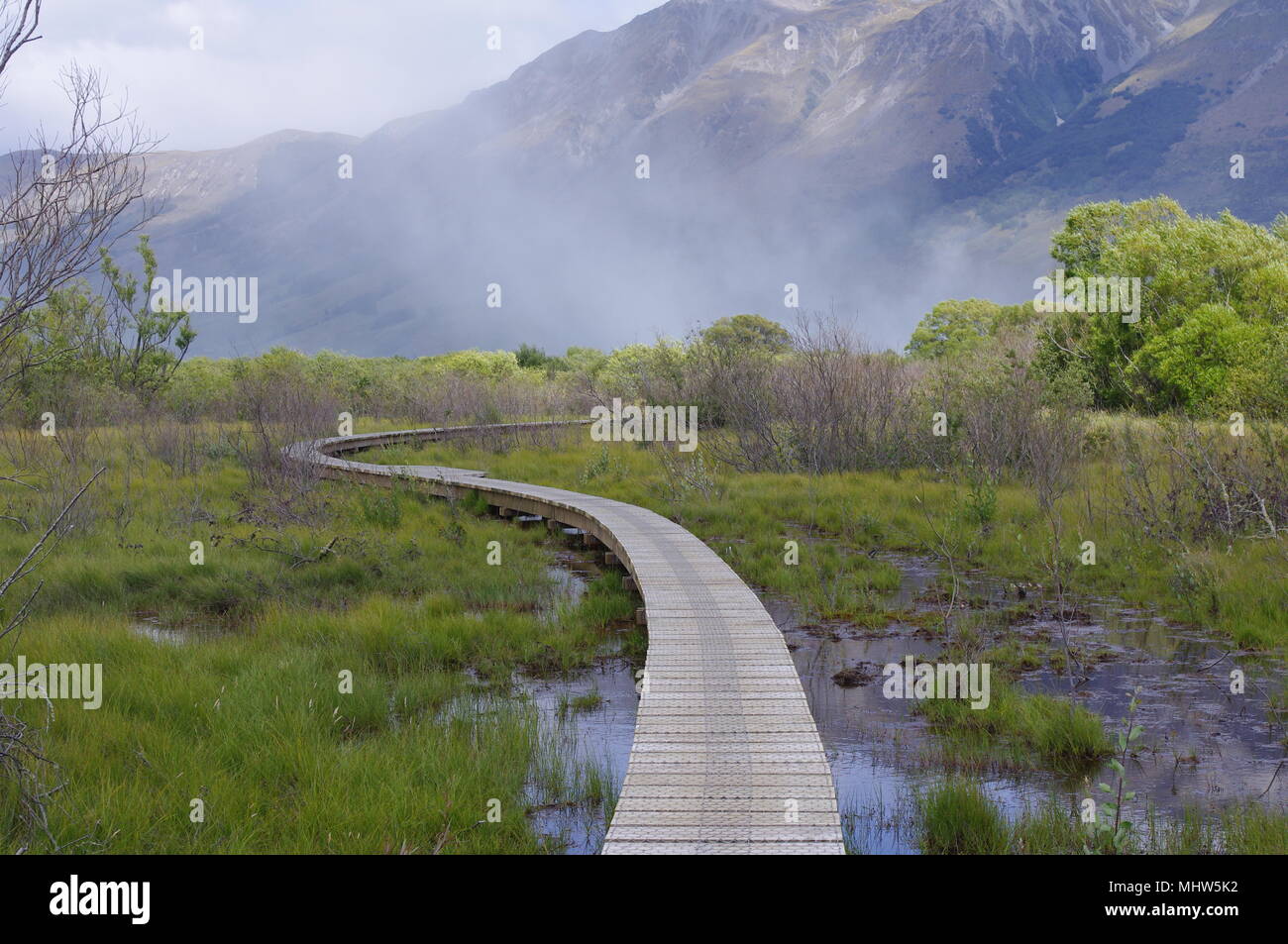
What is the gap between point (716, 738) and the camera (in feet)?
16.1

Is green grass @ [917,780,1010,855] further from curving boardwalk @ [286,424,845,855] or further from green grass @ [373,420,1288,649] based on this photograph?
green grass @ [373,420,1288,649]

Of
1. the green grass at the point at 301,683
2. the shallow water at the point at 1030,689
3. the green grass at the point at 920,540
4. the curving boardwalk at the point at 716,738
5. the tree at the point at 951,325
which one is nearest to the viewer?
the curving boardwalk at the point at 716,738

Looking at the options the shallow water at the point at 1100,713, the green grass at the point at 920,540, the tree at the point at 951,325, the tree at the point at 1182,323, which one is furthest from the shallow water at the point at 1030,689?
the tree at the point at 951,325

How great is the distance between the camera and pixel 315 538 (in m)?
11.5

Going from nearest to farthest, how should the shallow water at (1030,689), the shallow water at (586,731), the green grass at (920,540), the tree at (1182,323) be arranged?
the shallow water at (586,731), the shallow water at (1030,689), the green grass at (920,540), the tree at (1182,323)

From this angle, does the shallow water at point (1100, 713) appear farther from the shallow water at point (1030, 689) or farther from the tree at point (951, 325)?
the tree at point (951, 325)

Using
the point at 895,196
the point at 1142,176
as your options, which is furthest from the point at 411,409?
the point at 895,196

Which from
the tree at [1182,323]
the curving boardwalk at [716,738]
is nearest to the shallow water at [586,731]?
the curving boardwalk at [716,738]

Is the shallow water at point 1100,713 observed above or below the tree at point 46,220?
below

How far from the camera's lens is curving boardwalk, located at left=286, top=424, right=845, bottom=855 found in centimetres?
386

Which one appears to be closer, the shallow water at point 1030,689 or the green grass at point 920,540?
the shallow water at point 1030,689

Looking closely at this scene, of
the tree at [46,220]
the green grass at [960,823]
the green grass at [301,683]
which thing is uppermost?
the tree at [46,220]

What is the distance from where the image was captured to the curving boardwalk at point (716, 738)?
3861 millimetres
